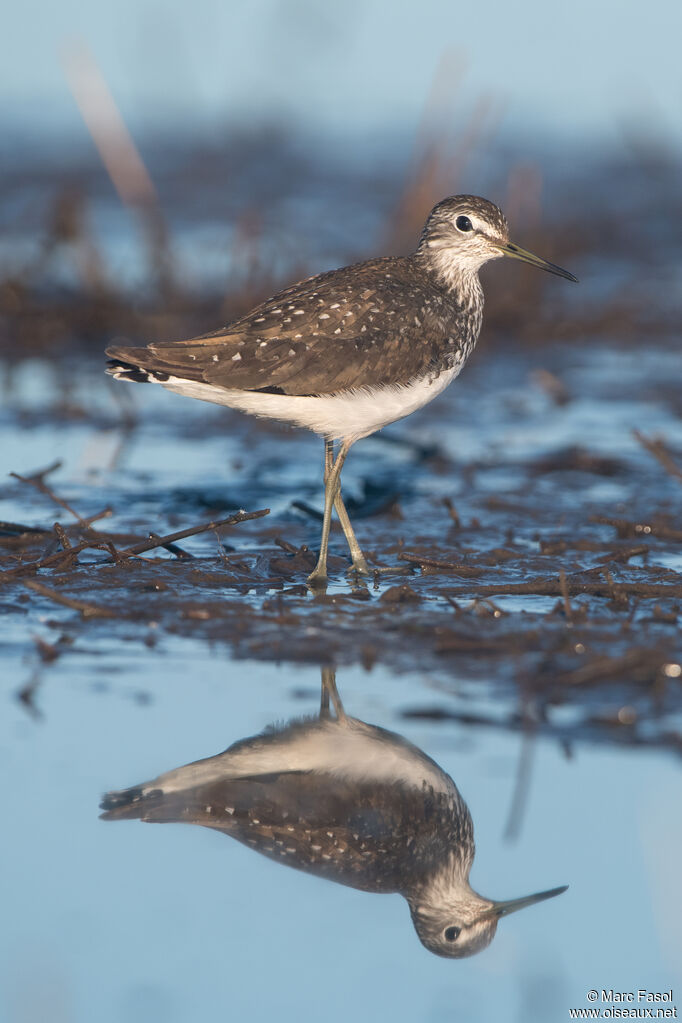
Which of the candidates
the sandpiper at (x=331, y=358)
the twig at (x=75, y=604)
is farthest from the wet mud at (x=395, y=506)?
the sandpiper at (x=331, y=358)

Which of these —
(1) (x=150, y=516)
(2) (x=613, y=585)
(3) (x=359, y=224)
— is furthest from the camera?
(3) (x=359, y=224)

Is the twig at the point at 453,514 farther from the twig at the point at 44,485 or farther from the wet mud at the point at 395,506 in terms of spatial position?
the twig at the point at 44,485

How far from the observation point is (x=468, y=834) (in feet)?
14.9

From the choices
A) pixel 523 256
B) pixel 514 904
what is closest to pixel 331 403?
pixel 523 256

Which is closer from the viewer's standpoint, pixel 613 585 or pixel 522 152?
pixel 613 585

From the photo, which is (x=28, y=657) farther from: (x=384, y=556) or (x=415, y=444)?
(x=415, y=444)

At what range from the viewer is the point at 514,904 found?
14.0 feet

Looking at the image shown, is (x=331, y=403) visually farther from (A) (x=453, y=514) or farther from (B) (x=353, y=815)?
(B) (x=353, y=815)

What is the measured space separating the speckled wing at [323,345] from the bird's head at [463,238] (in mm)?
663

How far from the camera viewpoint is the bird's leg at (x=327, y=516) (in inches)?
278

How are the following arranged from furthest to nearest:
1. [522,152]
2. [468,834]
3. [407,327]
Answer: [522,152]
[407,327]
[468,834]

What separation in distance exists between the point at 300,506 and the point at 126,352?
5.63 feet

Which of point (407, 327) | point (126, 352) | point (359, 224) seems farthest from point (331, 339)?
point (359, 224)

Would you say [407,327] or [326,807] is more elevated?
[407,327]
